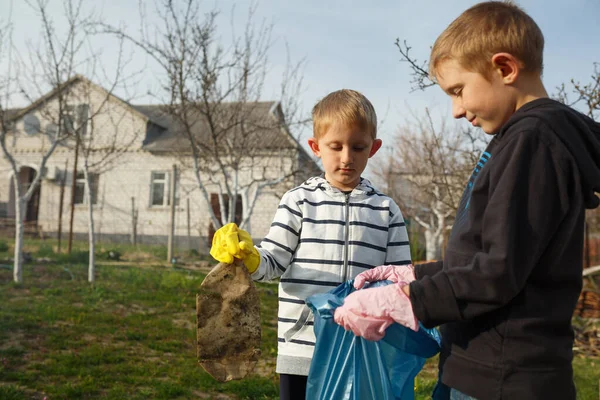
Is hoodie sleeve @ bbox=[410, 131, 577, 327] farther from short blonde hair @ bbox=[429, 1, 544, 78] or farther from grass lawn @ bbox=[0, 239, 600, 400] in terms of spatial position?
grass lawn @ bbox=[0, 239, 600, 400]

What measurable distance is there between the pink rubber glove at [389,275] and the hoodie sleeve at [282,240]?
392mm

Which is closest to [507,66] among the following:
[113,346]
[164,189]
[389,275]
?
[389,275]

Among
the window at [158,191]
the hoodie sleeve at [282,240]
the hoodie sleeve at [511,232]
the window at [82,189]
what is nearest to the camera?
the hoodie sleeve at [511,232]

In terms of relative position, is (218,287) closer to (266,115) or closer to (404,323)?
(404,323)

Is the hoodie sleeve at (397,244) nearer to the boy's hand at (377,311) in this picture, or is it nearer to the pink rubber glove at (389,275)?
the pink rubber glove at (389,275)

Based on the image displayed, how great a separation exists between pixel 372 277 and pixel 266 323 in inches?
189

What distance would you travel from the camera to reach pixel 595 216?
10.7 metres

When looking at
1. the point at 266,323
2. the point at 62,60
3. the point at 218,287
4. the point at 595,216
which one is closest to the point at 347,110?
the point at 218,287

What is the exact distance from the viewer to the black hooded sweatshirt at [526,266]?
1072 mm

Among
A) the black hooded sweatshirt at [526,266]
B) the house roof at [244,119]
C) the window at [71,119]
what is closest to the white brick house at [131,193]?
the house roof at [244,119]

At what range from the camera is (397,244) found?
2027 mm

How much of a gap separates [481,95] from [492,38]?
130 mm

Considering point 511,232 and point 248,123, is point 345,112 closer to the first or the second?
point 511,232

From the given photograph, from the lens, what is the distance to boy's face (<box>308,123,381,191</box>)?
1935 mm
